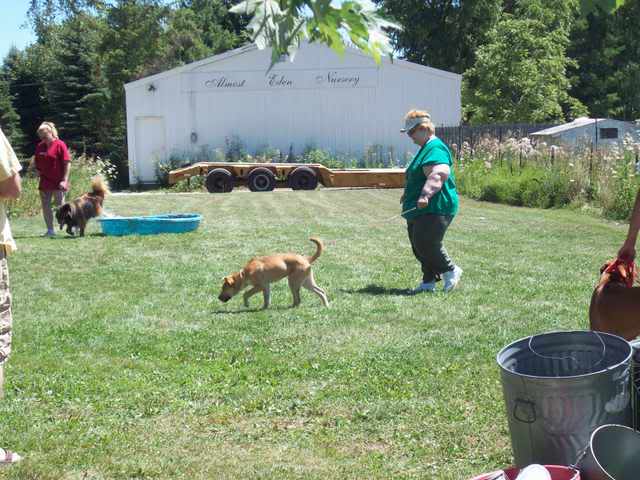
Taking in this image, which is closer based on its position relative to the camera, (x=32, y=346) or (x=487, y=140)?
(x=32, y=346)

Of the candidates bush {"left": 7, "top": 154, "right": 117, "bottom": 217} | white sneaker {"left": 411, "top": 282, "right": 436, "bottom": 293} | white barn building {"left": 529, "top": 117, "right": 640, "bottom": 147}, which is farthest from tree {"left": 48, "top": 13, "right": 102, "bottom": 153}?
white sneaker {"left": 411, "top": 282, "right": 436, "bottom": 293}

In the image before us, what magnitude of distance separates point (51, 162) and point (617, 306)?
37.7 ft

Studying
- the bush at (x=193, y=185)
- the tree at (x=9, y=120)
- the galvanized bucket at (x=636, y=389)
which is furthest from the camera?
the tree at (x=9, y=120)

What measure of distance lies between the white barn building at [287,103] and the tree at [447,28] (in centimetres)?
1816

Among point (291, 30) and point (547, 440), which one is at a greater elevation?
point (291, 30)

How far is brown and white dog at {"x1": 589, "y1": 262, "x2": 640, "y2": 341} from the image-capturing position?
447 cm

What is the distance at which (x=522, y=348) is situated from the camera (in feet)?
13.0

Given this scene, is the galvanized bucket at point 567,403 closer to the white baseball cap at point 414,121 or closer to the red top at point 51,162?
the white baseball cap at point 414,121

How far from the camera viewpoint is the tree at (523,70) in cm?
3831

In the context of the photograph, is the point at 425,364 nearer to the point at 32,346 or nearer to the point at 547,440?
the point at 547,440

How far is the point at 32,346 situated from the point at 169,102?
89.9ft

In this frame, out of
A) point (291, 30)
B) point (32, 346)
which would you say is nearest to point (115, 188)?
point (32, 346)

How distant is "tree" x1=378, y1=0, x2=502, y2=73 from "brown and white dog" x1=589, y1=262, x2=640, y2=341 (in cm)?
4739

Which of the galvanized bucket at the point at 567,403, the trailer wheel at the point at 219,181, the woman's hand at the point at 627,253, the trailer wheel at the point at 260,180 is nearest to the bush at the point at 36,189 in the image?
the trailer wheel at the point at 219,181
